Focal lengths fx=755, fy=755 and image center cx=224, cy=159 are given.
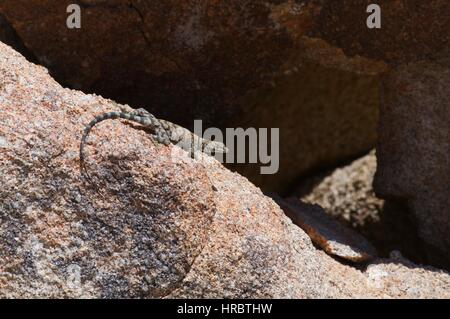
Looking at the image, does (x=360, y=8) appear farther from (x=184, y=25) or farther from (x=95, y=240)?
(x=95, y=240)

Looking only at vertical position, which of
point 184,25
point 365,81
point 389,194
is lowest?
point 389,194

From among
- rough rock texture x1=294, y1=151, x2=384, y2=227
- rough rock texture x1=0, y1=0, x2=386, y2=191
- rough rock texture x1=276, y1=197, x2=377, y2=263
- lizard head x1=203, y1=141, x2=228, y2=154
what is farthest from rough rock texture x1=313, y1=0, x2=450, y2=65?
rough rock texture x1=294, y1=151, x2=384, y2=227

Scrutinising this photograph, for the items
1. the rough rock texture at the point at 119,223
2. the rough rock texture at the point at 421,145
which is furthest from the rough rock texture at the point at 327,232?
the rough rock texture at the point at 421,145

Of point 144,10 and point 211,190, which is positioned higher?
point 144,10

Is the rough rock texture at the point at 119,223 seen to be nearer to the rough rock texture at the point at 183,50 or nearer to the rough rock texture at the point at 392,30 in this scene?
the rough rock texture at the point at 183,50

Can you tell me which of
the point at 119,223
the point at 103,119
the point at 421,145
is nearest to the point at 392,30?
the point at 421,145

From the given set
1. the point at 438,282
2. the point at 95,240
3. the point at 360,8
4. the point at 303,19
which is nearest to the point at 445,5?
the point at 360,8
